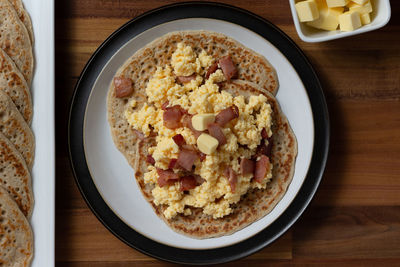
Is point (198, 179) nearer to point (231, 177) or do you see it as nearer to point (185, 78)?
point (231, 177)

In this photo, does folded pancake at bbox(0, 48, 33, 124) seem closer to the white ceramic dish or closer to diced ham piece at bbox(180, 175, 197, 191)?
the white ceramic dish

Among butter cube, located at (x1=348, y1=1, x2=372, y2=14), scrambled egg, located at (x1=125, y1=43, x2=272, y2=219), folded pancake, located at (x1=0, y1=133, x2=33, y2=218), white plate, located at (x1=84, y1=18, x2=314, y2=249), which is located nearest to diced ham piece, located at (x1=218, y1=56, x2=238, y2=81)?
scrambled egg, located at (x1=125, y1=43, x2=272, y2=219)

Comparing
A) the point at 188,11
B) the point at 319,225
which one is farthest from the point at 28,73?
the point at 319,225

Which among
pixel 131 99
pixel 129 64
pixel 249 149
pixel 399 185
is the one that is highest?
pixel 129 64

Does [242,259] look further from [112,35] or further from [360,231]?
[112,35]

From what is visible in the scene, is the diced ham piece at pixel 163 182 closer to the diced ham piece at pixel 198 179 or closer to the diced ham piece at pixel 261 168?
the diced ham piece at pixel 198 179
